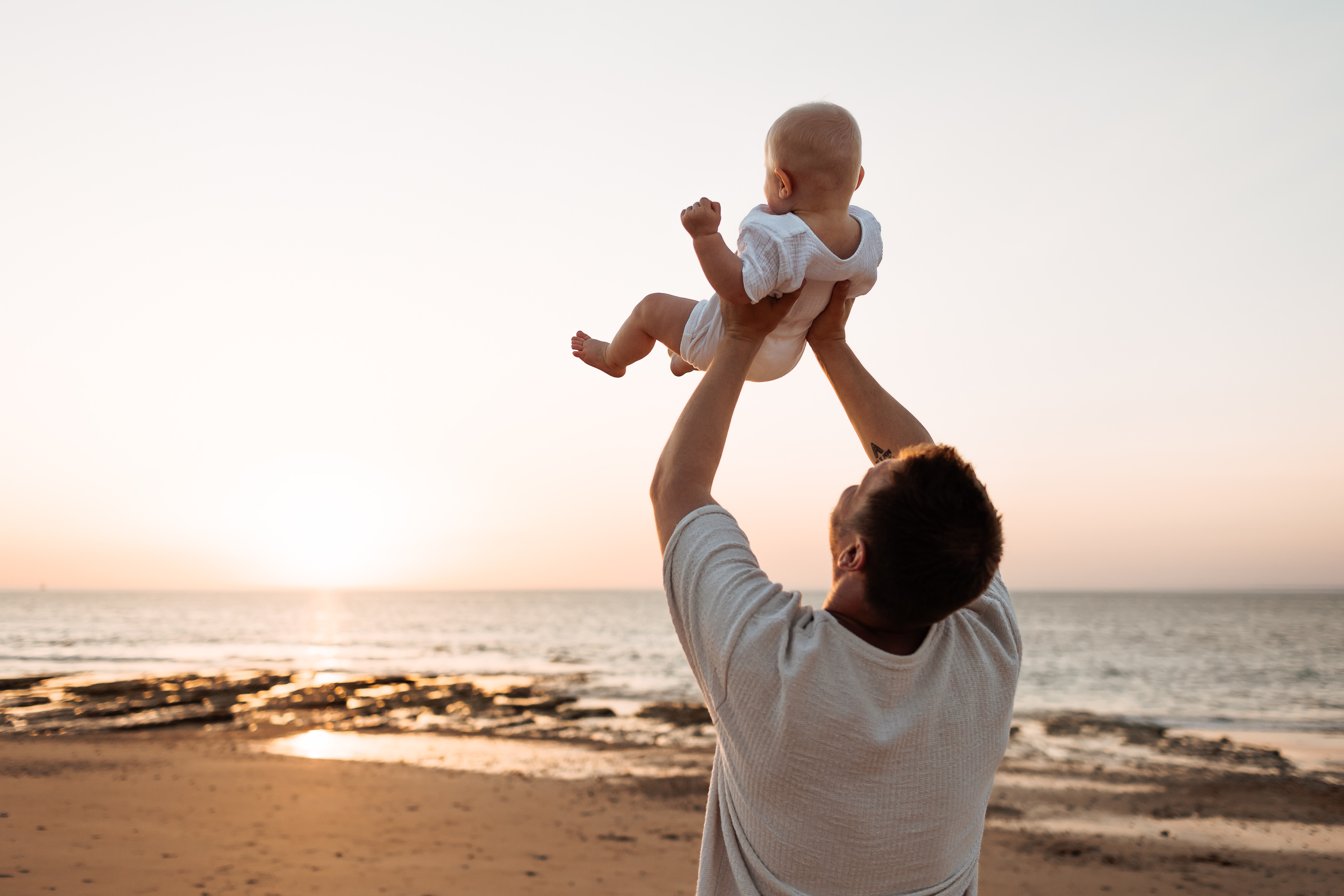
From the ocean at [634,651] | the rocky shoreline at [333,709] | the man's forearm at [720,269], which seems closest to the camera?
the man's forearm at [720,269]

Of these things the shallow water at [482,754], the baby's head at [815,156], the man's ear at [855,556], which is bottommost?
the shallow water at [482,754]

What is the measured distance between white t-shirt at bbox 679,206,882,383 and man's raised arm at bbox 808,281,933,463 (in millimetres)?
33

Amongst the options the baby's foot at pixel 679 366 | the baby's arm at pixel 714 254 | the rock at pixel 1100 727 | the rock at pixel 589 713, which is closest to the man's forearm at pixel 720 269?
the baby's arm at pixel 714 254

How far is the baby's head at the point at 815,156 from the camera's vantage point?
84.9 inches

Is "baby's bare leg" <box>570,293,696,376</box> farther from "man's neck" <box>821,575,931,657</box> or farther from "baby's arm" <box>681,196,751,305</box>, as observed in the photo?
"man's neck" <box>821,575,931,657</box>

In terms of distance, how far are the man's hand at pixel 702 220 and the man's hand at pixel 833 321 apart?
35cm

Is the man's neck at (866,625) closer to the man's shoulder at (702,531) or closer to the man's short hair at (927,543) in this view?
the man's short hair at (927,543)

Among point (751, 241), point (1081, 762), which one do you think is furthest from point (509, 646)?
point (751, 241)

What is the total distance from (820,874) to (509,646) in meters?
39.4

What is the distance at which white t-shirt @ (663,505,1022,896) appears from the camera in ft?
4.12

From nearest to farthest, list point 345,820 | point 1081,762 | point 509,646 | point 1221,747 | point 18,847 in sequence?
point 18,847
point 345,820
point 1081,762
point 1221,747
point 509,646

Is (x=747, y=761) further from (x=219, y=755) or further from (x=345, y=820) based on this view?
(x=219, y=755)

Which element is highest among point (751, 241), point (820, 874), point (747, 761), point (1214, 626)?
point (751, 241)

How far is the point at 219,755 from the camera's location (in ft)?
40.3
